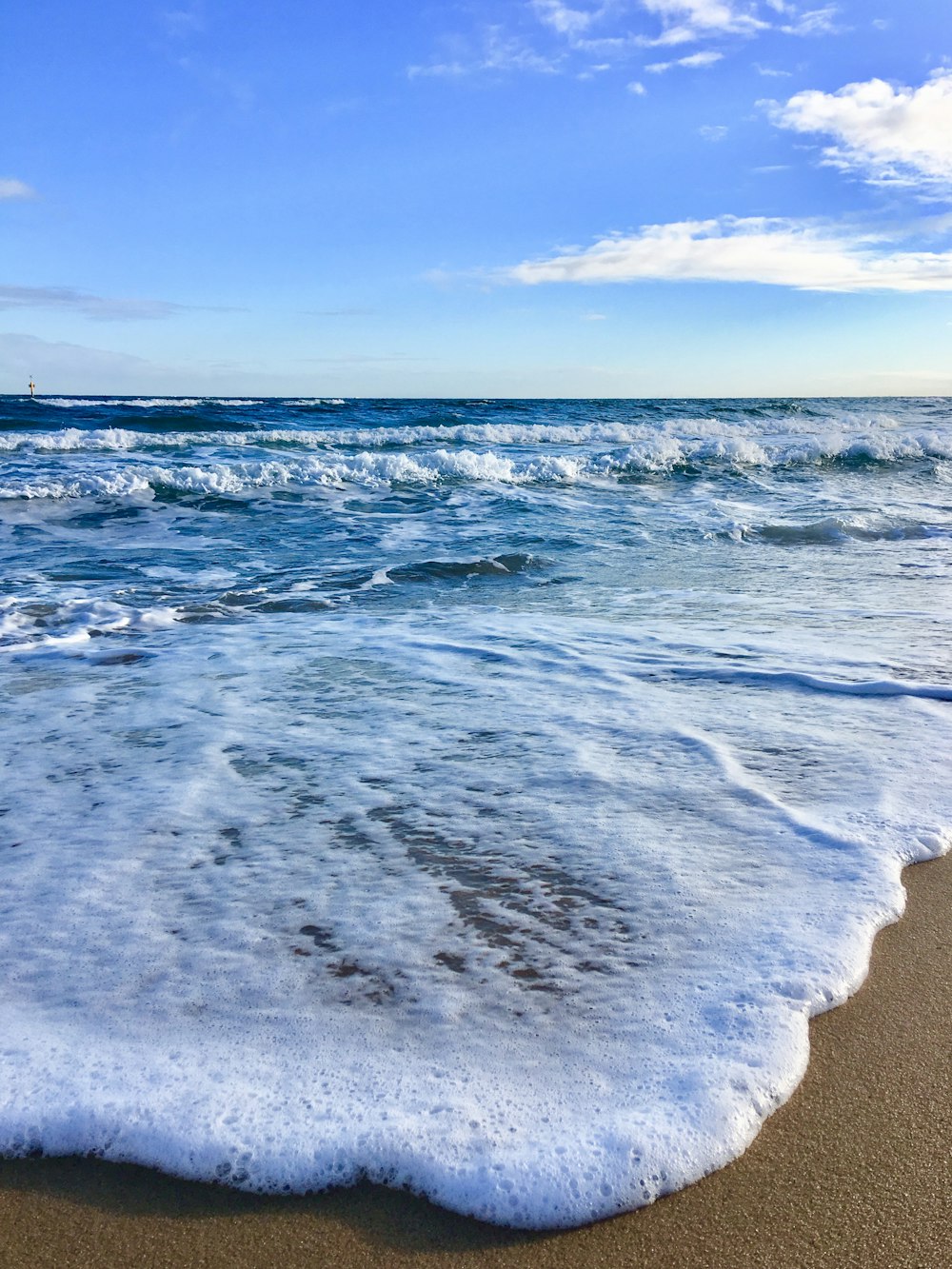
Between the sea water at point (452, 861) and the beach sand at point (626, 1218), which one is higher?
the sea water at point (452, 861)

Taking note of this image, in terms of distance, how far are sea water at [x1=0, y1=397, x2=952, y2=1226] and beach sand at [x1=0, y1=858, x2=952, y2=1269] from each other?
4 cm

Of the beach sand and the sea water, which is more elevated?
the sea water

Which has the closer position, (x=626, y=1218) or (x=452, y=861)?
(x=626, y=1218)

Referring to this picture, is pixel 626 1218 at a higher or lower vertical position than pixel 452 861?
lower

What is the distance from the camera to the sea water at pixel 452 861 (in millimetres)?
1523

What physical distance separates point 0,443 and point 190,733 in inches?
591

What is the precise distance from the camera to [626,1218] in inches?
53.4

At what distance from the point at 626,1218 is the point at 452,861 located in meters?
1.07

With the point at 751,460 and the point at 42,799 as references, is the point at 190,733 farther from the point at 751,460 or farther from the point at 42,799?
the point at 751,460

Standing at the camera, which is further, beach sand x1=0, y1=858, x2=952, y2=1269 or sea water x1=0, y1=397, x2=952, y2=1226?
sea water x1=0, y1=397, x2=952, y2=1226

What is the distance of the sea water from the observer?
1523 mm

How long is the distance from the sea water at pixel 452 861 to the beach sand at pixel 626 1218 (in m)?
0.04

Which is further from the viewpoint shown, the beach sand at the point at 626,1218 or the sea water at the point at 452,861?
the sea water at the point at 452,861

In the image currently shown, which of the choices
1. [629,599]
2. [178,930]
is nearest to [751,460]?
[629,599]
